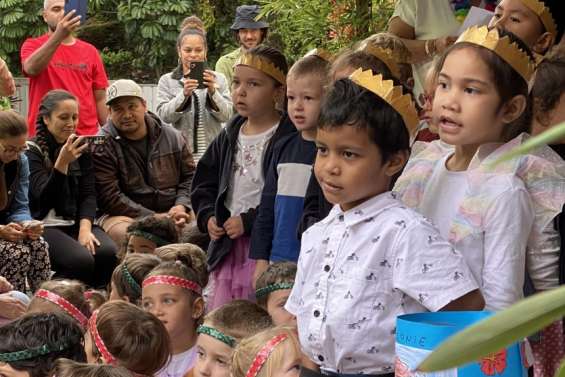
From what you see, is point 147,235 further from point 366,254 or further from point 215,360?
point 366,254

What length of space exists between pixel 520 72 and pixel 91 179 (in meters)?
4.12

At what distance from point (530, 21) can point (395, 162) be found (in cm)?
128

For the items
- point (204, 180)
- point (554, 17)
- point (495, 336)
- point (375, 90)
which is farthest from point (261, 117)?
point (495, 336)

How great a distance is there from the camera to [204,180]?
15.1ft

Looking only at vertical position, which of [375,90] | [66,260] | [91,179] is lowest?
[66,260]

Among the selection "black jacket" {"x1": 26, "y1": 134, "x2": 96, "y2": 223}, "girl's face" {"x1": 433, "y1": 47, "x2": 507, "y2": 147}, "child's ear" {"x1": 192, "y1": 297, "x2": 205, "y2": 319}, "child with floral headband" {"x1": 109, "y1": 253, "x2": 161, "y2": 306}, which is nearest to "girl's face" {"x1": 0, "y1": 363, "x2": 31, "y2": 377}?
"child's ear" {"x1": 192, "y1": 297, "x2": 205, "y2": 319}

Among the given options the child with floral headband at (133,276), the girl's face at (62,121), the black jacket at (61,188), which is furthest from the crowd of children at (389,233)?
the girl's face at (62,121)

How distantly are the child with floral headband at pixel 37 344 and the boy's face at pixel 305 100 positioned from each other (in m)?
1.13

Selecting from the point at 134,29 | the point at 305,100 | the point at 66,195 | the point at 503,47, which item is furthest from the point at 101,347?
the point at 134,29

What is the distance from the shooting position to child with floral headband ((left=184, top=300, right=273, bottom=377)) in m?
3.21

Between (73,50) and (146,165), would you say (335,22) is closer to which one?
(146,165)

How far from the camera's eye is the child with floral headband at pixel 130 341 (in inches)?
133

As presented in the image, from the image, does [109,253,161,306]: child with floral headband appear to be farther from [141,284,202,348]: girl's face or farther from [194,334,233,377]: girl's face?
[194,334,233,377]: girl's face

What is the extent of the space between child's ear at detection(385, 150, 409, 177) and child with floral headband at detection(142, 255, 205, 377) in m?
1.67
